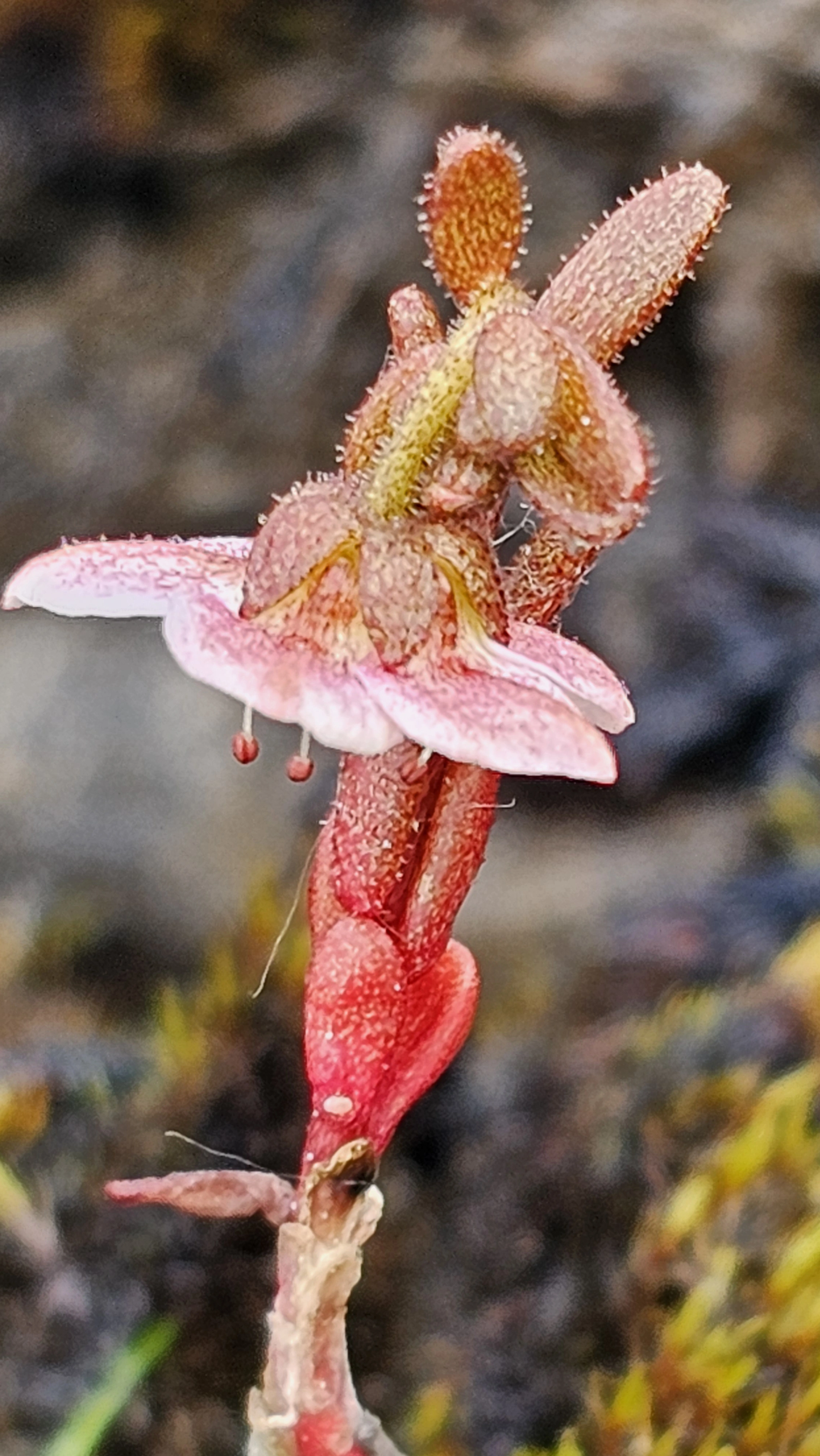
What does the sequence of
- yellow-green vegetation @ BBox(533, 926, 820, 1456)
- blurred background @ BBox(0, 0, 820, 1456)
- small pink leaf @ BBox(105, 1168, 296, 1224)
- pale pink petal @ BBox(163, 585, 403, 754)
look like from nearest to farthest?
pale pink petal @ BBox(163, 585, 403, 754) < small pink leaf @ BBox(105, 1168, 296, 1224) < yellow-green vegetation @ BBox(533, 926, 820, 1456) < blurred background @ BBox(0, 0, 820, 1456)

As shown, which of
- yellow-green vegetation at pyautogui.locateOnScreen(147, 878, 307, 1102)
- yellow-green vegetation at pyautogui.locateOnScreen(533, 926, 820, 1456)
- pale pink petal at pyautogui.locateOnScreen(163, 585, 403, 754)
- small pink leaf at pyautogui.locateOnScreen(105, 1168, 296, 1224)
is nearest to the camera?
pale pink petal at pyautogui.locateOnScreen(163, 585, 403, 754)

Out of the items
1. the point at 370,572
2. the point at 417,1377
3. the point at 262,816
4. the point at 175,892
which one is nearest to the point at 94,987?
the point at 175,892

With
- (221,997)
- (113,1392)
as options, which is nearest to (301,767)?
(113,1392)

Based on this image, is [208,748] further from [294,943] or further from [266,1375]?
[266,1375]

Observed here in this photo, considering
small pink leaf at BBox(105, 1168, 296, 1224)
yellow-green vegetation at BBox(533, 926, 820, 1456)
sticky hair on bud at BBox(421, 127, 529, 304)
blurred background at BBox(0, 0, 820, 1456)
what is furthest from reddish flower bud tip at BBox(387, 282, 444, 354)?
blurred background at BBox(0, 0, 820, 1456)

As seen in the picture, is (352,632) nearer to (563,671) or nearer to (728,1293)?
(563,671)

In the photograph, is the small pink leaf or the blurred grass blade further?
the blurred grass blade

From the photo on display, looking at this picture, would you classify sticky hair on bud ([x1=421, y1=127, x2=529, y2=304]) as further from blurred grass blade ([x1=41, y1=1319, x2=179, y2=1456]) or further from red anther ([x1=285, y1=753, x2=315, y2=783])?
blurred grass blade ([x1=41, y1=1319, x2=179, y2=1456])

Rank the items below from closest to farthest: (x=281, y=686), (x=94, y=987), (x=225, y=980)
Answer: (x=281, y=686) → (x=225, y=980) → (x=94, y=987)
